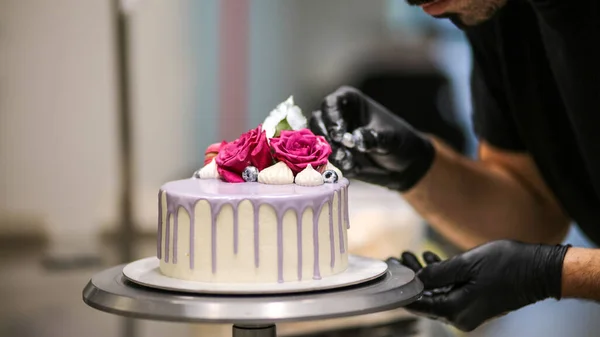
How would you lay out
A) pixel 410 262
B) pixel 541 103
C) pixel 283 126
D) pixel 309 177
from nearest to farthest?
pixel 309 177 < pixel 283 126 < pixel 410 262 < pixel 541 103

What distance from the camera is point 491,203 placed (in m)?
1.98

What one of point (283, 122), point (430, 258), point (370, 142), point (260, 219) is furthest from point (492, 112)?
point (260, 219)

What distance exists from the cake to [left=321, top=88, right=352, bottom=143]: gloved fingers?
291 mm

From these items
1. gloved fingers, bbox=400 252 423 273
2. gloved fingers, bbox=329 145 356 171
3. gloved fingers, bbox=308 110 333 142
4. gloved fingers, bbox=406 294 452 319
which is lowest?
gloved fingers, bbox=406 294 452 319

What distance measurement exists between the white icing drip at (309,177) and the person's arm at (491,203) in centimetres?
77

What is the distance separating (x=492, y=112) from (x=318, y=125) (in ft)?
2.12

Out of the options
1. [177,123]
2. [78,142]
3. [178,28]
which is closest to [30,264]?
[78,142]

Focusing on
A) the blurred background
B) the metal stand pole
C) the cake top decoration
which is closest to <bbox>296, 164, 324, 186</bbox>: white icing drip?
the cake top decoration

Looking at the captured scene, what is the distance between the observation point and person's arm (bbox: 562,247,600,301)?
1.35m

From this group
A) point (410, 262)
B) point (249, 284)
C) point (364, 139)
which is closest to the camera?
point (249, 284)

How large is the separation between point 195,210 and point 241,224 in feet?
0.24

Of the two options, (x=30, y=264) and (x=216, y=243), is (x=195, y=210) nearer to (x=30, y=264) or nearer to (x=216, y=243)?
(x=216, y=243)

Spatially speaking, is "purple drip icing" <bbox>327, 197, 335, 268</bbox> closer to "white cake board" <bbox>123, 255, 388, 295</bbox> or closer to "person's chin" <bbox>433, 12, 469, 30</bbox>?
"white cake board" <bbox>123, 255, 388, 295</bbox>

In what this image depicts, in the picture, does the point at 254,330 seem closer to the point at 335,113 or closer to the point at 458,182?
the point at 335,113
